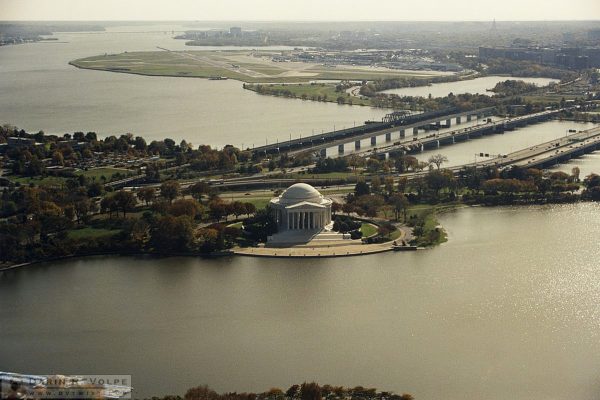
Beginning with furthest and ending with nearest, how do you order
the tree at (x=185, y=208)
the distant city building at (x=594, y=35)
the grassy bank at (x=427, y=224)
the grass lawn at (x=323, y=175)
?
1. the distant city building at (x=594, y=35)
2. the grass lawn at (x=323, y=175)
3. the tree at (x=185, y=208)
4. the grassy bank at (x=427, y=224)

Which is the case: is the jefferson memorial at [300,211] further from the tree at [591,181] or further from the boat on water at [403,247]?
the tree at [591,181]

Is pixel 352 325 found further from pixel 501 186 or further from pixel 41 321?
pixel 501 186

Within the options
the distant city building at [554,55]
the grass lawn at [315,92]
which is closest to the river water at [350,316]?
the grass lawn at [315,92]

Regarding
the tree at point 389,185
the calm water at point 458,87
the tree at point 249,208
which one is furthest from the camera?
the calm water at point 458,87

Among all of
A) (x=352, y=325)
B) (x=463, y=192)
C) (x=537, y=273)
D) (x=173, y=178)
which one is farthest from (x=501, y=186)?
(x=352, y=325)

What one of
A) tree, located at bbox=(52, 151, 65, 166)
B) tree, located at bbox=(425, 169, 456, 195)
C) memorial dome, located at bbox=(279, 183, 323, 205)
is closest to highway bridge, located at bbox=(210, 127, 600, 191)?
tree, located at bbox=(425, 169, 456, 195)

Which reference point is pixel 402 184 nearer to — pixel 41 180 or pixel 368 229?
pixel 368 229
